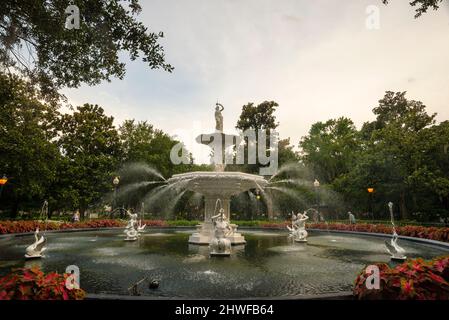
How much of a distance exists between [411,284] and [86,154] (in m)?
39.1

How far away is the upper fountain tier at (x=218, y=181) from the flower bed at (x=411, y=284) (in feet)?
32.2

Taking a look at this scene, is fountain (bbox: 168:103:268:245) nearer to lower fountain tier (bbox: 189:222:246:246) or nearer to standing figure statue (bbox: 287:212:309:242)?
lower fountain tier (bbox: 189:222:246:246)

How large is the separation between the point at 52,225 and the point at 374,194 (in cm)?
3803

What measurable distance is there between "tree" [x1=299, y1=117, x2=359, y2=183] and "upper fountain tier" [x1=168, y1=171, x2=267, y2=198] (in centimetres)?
3773

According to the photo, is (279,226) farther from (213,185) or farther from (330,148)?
(330,148)

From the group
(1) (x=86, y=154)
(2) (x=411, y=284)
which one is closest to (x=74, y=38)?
(2) (x=411, y=284)

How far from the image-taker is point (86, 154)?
3741cm

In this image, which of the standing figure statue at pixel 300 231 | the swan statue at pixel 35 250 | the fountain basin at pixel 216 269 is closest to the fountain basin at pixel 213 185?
the standing figure statue at pixel 300 231

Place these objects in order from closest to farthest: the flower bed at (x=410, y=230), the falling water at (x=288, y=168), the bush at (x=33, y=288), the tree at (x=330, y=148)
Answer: the bush at (x=33, y=288) → the flower bed at (x=410, y=230) → the falling water at (x=288, y=168) → the tree at (x=330, y=148)

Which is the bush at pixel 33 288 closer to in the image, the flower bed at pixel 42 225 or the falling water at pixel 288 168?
the flower bed at pixel 42 225

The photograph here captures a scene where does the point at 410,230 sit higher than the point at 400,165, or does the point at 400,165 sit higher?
the point at 400,165

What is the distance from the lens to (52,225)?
21.6 metres

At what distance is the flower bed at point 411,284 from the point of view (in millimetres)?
4259
